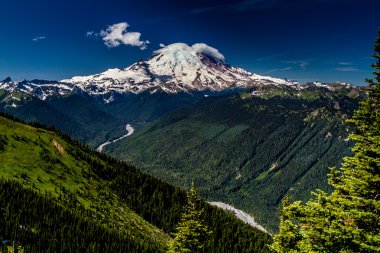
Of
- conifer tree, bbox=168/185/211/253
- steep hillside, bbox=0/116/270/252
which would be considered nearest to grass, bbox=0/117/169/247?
steep hillside, bbox=0/116/270/252

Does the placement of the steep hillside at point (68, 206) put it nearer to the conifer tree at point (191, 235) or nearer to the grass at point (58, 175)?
the grass at point (58, 175)

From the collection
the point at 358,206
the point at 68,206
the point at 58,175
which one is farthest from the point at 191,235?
the point at 58,175

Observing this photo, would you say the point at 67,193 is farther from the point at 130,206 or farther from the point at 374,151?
the point at 374,151

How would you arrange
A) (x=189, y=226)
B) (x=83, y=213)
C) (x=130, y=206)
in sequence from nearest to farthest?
(x=189, y=226) < (x=83, y=213) < (x=130, y=206)

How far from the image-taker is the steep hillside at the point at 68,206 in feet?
297

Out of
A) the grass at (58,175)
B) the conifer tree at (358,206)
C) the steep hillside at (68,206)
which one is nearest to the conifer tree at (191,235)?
the conifer tree at (358,206)

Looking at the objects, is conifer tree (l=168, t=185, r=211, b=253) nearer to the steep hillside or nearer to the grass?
the steep hillside

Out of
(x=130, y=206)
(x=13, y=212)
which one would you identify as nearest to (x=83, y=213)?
(x=13, y=212)

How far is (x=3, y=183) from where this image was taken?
105875 millimetres

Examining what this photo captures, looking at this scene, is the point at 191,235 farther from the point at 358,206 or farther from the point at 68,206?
the point at 68,206

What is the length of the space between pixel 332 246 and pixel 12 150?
Result: 495 ft

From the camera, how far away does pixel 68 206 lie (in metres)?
126

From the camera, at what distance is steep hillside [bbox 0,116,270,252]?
90625 millimetres

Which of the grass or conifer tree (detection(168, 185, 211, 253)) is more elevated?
the grass
